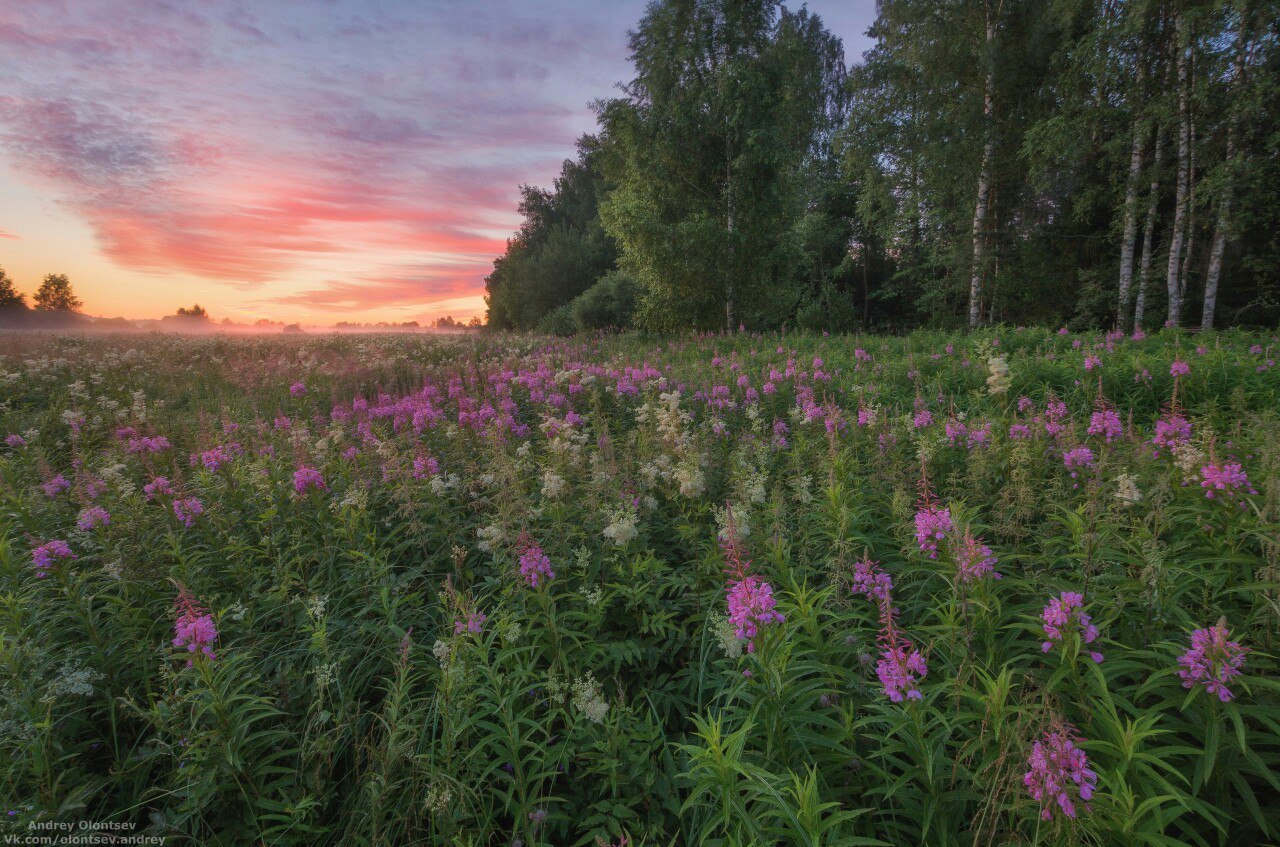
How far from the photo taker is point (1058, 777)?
51.1 inches

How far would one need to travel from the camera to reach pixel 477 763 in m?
2.28

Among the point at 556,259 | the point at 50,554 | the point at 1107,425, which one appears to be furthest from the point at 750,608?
the point at 556,259

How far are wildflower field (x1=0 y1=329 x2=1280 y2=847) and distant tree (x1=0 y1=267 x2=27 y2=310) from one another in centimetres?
8110

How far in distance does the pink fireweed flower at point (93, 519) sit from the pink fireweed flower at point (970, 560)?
531 cm

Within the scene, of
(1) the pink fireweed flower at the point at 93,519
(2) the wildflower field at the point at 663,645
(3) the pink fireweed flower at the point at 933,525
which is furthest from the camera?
(1) the pink fireweed flower at the point at 93,519

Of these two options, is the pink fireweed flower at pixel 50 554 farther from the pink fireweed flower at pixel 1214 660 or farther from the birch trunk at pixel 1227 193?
the birch trunk at pixel 1227 193

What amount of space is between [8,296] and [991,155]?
9107cm

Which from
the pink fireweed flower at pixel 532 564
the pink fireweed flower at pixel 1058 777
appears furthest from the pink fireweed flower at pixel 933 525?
the pink fireweed flower at pixel 532 564

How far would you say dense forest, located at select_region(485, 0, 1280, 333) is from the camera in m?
14.3

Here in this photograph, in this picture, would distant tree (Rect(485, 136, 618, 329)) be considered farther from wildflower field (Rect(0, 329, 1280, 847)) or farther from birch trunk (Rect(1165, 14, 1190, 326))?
wildflower field (Rect(0, 329, 1280, 847))

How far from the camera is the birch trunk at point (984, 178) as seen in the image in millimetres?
17406

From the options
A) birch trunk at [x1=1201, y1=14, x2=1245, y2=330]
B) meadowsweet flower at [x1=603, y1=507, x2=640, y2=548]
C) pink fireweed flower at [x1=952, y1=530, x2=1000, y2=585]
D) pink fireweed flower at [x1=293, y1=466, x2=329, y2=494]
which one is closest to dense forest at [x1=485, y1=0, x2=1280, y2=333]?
birch trunk at [x1=1201, y1=14, x2=1245, y2=330]

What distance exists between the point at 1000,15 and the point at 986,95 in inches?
98.1

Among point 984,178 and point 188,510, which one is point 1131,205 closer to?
point 984,178
